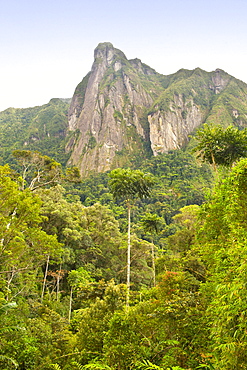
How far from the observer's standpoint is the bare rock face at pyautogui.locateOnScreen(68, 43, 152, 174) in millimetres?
101938

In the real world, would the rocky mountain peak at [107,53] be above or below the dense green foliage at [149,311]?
above

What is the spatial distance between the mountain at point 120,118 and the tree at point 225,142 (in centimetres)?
8140

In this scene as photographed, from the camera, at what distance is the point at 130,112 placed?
12069 cm

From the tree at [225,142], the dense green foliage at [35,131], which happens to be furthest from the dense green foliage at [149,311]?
the dense green foliage at [35,131]

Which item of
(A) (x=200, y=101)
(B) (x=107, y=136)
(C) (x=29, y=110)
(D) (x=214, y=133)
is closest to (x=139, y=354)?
(D) (x=214, y=133)

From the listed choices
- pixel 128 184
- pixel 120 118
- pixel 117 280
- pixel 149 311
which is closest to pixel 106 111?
pixel 120 118

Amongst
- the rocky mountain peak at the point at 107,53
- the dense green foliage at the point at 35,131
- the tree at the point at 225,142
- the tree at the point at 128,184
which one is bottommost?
the tree at the point at 128,184

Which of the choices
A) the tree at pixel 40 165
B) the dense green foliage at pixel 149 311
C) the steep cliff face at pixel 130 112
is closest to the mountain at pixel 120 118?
the steep cliff face at pixel 130 112

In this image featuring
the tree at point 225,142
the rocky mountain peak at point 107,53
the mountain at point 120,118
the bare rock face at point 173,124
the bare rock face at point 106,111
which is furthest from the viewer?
the rocky mountain peak at point 107,53

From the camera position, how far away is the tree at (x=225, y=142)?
13.6 m

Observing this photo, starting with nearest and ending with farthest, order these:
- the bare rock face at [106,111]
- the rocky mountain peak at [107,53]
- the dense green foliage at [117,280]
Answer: the dense green foliage at [117,280]
the bare rock face at [106,111]
the rocky mountain peak at [107,53]

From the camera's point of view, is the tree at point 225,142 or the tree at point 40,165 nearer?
the tree at point 225,142

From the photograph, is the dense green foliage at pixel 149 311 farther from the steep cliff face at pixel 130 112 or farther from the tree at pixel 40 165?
the steep cliff face at pixel 130 112

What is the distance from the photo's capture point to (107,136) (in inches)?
4166
